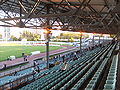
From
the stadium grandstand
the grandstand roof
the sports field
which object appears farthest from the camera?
the sports field

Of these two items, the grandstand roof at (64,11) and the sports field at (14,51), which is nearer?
the grandstand roof at (64,11)

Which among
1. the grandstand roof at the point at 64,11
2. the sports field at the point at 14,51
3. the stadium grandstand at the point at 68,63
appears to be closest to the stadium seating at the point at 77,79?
the stadium grandstand at the point at 68,63

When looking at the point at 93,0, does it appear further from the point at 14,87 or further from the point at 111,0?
the point at 14,87

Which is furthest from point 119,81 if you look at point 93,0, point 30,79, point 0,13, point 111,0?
point 0,13

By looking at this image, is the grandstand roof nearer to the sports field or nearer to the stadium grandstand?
the stadium grandstand

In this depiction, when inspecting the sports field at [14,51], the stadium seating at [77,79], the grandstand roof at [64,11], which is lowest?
the sports field at [14,51]

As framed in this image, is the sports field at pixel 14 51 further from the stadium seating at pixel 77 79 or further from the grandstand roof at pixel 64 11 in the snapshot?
the stadium seating at pixel 77 79

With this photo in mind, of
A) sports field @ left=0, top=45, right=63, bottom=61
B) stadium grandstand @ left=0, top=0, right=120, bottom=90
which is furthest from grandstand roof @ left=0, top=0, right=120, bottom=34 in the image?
sports field @ left=0, top=45, right=63, bottom=61

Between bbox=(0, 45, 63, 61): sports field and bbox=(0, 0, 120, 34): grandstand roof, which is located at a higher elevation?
bbox=(0, 0, 120, 34): grandstand roof

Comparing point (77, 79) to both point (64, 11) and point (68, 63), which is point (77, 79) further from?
point (64, 11)

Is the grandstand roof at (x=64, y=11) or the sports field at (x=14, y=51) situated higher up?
the grandstand roof at (x=64, y=11)

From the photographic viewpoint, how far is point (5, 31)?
7506 centimetres

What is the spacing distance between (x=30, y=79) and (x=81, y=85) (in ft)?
17.2

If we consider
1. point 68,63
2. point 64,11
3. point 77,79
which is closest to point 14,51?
point 68,63
